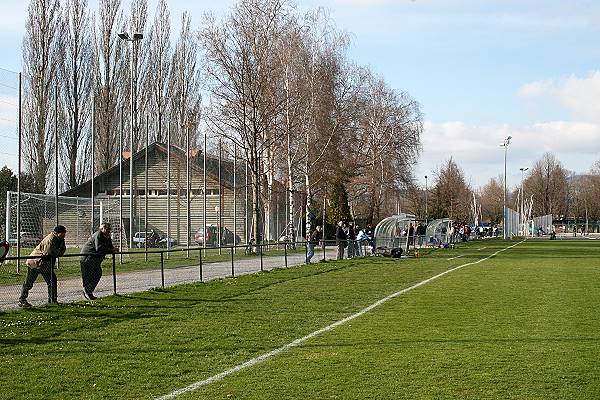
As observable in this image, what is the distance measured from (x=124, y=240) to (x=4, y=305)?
20.3m

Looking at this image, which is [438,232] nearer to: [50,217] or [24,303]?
[50,217]

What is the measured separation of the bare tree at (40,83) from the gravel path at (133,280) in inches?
333

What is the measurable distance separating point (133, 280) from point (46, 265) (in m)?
5.71

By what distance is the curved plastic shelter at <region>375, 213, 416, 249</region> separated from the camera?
47750mm

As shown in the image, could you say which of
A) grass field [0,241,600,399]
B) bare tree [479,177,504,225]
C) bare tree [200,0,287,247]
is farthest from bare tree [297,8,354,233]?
bare tree [479,177,504,225]

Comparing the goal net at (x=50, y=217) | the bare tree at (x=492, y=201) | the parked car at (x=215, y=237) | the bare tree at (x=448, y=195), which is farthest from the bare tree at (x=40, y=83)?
the bare tree at (x=492, y=201)

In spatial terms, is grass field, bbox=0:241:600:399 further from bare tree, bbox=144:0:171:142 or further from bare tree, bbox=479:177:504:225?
bare tree, bbox=479:177:504:225

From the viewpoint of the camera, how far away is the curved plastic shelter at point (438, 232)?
2408 inches

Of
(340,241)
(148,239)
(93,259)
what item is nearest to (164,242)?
(148,239)

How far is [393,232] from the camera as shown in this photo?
5159 cm

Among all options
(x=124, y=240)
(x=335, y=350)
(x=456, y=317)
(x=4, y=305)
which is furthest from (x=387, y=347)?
(x=124, y=240)

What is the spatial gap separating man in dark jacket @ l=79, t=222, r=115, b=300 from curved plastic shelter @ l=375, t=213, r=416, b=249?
26.9 meters

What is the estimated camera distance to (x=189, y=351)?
11883mm

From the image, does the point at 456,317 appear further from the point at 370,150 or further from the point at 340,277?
the point at 370,150
